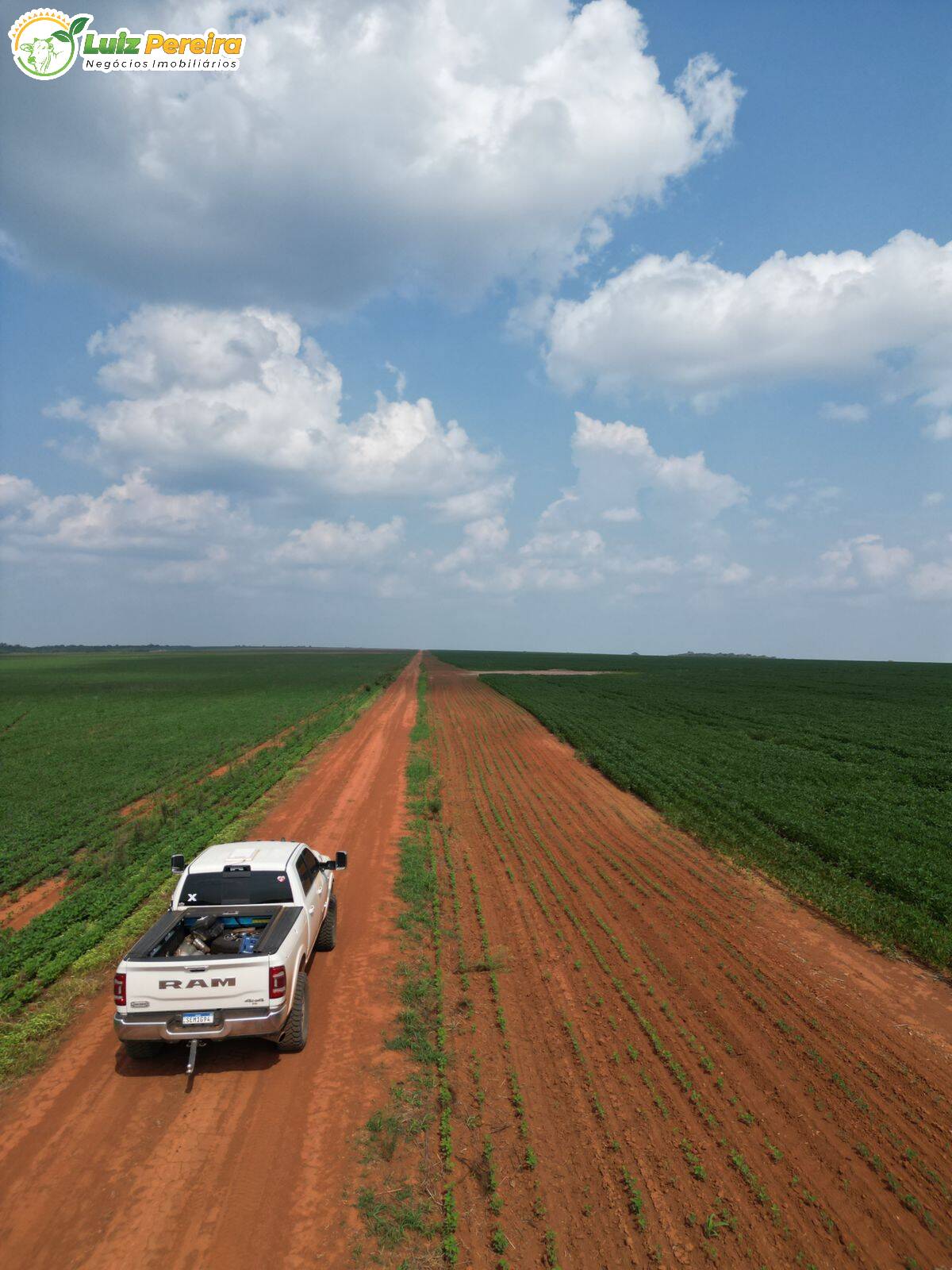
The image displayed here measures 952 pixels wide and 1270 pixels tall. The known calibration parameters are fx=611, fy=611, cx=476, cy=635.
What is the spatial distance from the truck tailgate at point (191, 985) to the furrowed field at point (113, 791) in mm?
3507

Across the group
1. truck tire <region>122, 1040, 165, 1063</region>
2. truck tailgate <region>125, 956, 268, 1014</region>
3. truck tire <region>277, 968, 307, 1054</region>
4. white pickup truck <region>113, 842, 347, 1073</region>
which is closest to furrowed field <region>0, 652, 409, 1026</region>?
truck tire <region>122, 1040, 165, 1063</region>

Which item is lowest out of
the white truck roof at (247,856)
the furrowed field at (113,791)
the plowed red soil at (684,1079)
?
the plowed red soil at (684,1079)

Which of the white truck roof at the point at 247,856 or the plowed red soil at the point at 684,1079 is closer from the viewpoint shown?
the plowed red soil at the point at 684,1079

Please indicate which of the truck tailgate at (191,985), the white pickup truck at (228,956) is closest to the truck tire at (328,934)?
the white pickup truck at (228,956)

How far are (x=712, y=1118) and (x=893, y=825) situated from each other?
1307cm

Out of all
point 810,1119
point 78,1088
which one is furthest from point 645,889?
point 78,1088

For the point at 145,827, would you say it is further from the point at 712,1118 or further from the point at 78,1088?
the point at 712,1118

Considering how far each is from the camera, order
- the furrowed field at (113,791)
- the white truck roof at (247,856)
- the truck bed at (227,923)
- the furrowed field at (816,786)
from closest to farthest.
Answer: the truck bed at (227,923) → the white truck roof at (247,856) → the furrowed field at (113,791) → the furrowed field at (816,786)

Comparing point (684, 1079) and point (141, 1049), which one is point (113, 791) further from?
point (684, 1079)

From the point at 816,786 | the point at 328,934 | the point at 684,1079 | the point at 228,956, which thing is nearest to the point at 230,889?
the point at 228,956

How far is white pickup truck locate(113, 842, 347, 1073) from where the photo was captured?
7.01 meters

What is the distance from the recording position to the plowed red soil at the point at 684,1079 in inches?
220

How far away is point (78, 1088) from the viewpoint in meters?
7.21

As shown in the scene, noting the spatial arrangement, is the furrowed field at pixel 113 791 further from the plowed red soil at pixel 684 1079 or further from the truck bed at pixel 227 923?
the plowed red soil at pixel 684 1079
